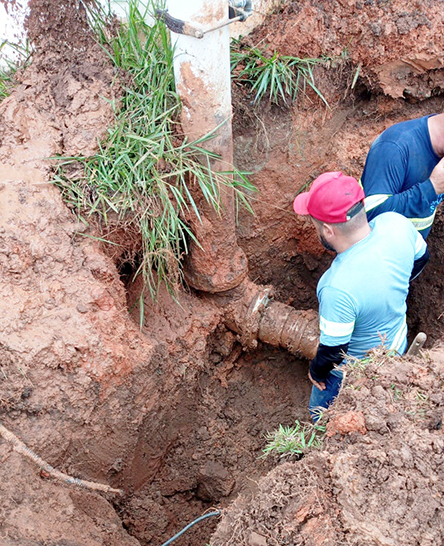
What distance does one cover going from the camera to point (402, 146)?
8.08 feet

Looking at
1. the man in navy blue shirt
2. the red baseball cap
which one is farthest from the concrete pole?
the man in navy blue shirt

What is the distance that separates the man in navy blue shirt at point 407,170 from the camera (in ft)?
8.06

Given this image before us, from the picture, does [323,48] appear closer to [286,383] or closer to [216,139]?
[216,139]

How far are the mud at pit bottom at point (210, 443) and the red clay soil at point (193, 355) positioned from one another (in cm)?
1

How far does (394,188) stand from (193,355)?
1.53 meters

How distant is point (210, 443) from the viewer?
3182mm

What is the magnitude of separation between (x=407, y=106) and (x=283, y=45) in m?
0.97

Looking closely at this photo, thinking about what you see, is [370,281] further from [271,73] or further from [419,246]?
[271,73]

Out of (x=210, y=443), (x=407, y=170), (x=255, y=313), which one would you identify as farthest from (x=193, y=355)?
(x=407, y=170)

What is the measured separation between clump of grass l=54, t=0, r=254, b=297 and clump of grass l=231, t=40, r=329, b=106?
0.63m

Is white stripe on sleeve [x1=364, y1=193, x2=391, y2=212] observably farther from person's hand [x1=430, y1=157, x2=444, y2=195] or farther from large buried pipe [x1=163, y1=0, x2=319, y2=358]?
large buried pipe [x1=163, y1=0, x2=319, y2=358]

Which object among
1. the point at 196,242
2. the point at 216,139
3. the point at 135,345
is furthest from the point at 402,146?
the point at 135,345

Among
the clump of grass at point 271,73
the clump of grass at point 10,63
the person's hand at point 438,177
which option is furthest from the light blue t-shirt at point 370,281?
the clump of grass at point 10,63

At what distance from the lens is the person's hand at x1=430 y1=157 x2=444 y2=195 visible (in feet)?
7.84
